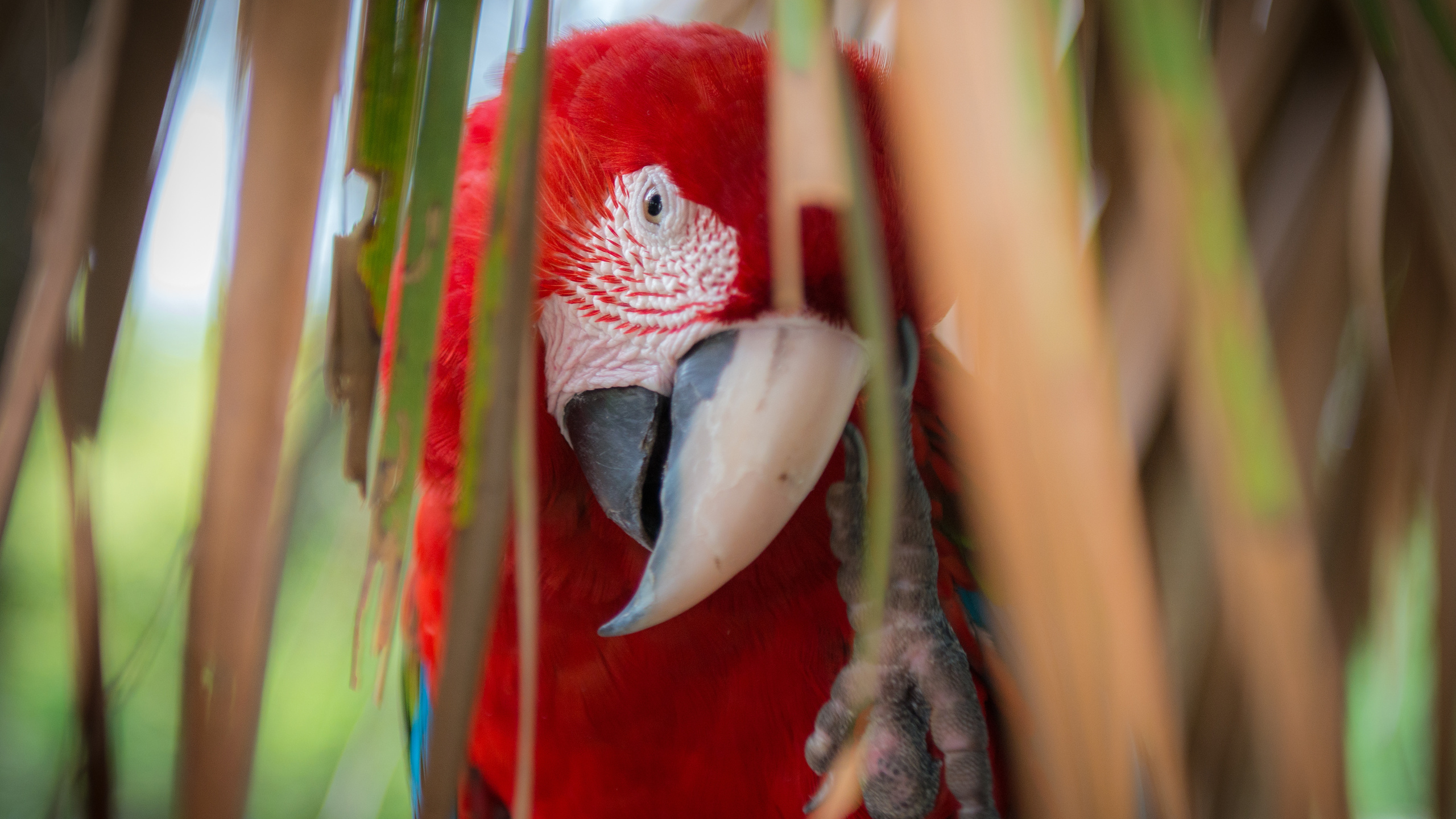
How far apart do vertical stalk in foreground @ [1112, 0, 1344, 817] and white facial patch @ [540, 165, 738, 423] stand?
1.09 feet

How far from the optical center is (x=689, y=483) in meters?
0.56

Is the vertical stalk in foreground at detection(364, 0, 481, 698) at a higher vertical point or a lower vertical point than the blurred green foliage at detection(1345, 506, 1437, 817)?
higher

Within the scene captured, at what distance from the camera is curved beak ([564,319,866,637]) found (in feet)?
1.81

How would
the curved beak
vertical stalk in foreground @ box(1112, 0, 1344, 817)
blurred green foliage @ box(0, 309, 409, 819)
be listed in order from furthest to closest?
the curved beak → blurred green foliage @ box(0, 309, 409, 819) → vertical stalk in foreground @ box(1112, 0, 1344, 817)

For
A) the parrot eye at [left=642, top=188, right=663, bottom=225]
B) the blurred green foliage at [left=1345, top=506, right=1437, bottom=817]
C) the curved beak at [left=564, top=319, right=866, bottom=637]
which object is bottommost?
the blurred green foliage at [left=1345, top=506, right=1437, bottom=817]

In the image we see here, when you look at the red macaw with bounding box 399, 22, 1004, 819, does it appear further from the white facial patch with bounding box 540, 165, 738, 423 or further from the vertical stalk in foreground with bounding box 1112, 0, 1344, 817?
the vertical stalk in foreground with bounding box 1112, 0, 1344, 817

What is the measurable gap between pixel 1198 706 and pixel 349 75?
→ 0.54m

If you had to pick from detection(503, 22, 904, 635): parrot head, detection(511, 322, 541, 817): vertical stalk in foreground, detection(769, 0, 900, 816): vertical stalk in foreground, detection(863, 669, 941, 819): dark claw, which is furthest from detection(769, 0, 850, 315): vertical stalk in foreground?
detection(863, 669, 941, 819): dark claw

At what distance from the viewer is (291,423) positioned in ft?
1.49

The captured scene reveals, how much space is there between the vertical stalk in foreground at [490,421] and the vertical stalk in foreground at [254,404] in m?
0.07

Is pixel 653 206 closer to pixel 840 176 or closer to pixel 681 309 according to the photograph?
pixel 681 309

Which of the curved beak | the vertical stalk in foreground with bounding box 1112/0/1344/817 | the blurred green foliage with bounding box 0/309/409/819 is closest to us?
the vertical stalk in foreground with bounding box 1112/0/1344/817

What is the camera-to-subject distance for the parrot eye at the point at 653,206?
Answer: 622 millimetres

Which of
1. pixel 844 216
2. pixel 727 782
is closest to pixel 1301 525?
pixel 844 216
